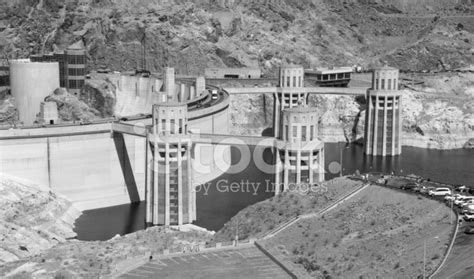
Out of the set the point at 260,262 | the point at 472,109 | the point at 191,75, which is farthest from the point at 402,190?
the point at 191,75

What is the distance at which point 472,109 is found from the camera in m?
165

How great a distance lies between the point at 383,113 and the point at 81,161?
65.7m

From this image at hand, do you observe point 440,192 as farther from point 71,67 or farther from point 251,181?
point 71,67

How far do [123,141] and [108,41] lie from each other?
8119 cm

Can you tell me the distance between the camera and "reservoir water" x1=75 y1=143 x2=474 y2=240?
9894 centimetres

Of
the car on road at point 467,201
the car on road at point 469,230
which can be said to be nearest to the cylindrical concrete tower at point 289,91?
the car on road at point 467,201

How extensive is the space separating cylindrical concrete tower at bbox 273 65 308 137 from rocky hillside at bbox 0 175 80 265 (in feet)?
225

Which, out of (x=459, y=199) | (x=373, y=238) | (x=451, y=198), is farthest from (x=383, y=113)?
(x=373, y=238)

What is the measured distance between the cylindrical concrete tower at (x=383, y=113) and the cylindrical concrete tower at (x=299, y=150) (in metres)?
58.5

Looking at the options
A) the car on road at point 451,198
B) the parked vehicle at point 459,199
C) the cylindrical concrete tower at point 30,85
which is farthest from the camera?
the cylindrical concrete tower at point 30,85

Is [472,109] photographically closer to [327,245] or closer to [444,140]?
[444,140]

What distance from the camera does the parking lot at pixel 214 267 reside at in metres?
54.7

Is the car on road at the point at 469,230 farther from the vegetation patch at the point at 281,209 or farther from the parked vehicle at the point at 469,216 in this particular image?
the vegetation patch at the point at 281,209

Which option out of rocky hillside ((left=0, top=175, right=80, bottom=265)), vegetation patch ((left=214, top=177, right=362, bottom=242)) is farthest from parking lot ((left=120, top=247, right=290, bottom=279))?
rocky hillside ((left=0, top=175, right=80, bottom=265))
